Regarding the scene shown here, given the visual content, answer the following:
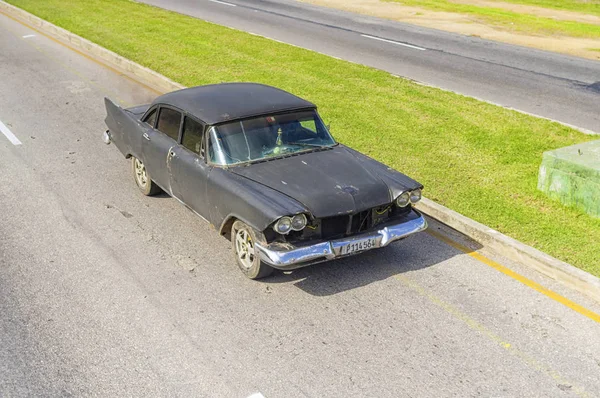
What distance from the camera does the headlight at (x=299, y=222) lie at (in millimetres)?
6577

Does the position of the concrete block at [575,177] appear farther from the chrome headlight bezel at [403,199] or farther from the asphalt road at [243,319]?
the chrome headlight bezel at [403,199]

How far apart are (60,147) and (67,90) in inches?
163

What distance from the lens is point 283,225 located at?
6.55 m

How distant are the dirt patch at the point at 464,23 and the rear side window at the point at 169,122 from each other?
1441 centimetres

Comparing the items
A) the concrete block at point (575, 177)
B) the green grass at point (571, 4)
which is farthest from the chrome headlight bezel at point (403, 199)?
the green grass at point (571, 4)

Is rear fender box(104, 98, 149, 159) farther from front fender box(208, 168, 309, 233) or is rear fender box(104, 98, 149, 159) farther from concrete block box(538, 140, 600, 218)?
concrete block box(538, 140, 600, 218)

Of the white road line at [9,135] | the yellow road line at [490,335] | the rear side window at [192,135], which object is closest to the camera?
the yellow road line at [490,335]

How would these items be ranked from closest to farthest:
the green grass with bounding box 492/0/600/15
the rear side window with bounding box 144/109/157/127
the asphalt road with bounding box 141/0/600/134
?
the rear side window with bounding box 144/109/157/127 → the asphalt road with bounding box 141/0/600/134 → the green grass with bounding box 492/0/600/15

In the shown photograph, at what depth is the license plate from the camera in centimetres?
669

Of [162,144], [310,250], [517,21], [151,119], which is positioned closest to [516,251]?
[310,250]

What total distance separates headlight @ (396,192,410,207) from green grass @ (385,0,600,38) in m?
17.5

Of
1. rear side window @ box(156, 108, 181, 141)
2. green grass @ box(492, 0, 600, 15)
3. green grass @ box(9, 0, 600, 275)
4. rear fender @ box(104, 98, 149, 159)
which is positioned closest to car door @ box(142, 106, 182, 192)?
rear side window @ box(156, 108, 181, 141)

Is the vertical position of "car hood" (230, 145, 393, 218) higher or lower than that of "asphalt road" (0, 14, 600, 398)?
higher

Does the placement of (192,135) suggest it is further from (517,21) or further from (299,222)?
(517,21)
